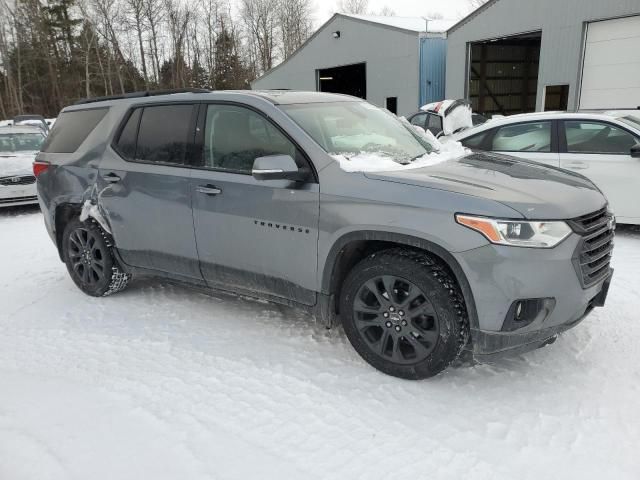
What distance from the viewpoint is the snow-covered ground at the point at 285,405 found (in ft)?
7.93

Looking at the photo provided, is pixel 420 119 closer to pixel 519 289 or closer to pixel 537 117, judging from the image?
pixel 537 117

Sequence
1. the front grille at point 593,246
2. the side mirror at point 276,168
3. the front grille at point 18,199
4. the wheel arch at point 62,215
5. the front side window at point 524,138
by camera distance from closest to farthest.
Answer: the front grille at point 593,246 < the side mirror at point 276,168 < the wheel arch at point 62,215 < the front side window at point 524,138 < the front grille at point 18,199

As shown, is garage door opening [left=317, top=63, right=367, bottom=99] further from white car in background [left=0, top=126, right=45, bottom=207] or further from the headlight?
the headlight

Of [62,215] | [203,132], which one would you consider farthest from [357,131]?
[62,215]

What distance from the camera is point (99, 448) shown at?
2561 mm

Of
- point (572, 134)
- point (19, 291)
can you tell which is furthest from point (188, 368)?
point (572, 134)

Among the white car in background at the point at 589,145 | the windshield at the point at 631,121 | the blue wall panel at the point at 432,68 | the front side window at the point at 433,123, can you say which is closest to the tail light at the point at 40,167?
the white car in background at the point at 589,145

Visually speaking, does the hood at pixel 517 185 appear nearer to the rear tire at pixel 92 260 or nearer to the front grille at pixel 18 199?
the rear tire at pixel 92 260

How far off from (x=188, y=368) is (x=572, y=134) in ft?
17.6

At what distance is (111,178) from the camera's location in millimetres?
4172

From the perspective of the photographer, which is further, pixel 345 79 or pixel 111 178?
pixel 345 79

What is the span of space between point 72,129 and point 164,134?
1.31m

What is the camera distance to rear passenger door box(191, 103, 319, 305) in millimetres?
3230

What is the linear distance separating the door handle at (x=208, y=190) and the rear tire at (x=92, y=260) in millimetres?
1318
